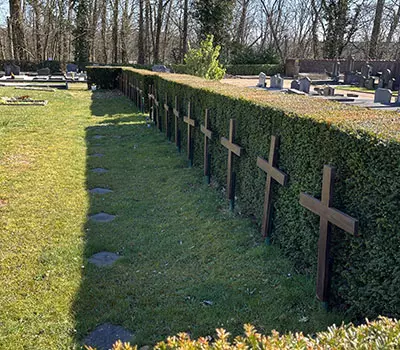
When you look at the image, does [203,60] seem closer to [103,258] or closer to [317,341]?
[103,258]

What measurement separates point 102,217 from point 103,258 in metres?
1.12

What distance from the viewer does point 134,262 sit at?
3.97 m

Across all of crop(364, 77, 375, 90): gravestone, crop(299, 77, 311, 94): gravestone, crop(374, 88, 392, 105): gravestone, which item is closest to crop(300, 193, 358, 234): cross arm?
crop(374, 88, 392, 105): gravestone

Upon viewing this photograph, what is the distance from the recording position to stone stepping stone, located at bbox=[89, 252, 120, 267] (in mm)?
3926

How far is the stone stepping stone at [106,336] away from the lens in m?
2.77

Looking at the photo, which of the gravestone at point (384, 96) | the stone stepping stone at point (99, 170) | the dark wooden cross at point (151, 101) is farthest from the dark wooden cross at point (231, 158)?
the gravestone at point (384, 96)

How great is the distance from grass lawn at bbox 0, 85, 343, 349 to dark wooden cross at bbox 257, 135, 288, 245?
198 mm

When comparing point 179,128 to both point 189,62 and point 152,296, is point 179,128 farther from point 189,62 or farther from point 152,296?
point 189,62

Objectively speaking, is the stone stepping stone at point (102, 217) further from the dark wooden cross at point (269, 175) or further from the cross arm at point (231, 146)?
the dark wooden cross at point (269, 175)

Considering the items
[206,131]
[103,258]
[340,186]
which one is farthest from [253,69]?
[340,186]

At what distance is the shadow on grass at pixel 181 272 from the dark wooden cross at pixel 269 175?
0.65 feet

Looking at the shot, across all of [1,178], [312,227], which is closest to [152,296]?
[312,227]

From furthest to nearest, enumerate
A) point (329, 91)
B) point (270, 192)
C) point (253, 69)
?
1. point (253, 69)
2. point (329, 91)
3. point (270, 192)

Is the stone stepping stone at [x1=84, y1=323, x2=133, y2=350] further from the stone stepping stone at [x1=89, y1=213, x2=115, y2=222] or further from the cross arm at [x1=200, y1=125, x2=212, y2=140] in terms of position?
the cross arm at [x1=200, y1=125, x2=212, y2=140]
